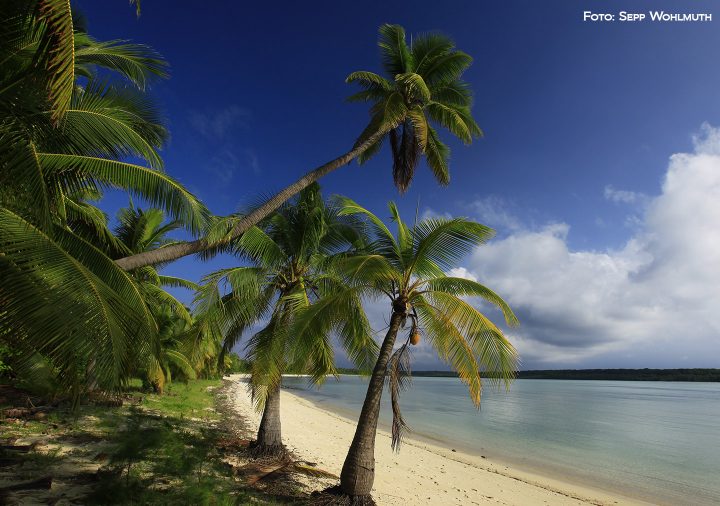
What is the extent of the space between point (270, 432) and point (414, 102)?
31.8ft

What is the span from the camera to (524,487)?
12141 mm

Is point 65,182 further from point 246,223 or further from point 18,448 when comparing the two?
point 18,448

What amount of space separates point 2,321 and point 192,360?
681cm

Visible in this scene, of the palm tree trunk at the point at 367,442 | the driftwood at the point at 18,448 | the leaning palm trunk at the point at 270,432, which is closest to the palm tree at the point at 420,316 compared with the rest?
the palm tree trunk at the point at 367,442

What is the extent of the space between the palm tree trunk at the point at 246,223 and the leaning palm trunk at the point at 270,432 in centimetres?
518

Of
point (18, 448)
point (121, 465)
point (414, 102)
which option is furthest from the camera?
point (414, 102)

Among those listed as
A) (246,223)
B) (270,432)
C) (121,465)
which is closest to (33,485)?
(121,465)

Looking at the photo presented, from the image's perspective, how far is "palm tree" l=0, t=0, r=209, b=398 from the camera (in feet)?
12.3

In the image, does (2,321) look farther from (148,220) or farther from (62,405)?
(148,220)

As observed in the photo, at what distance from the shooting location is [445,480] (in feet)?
37.8

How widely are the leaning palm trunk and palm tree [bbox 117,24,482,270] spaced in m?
6.65

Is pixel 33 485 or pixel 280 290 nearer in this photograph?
pixel 33 485

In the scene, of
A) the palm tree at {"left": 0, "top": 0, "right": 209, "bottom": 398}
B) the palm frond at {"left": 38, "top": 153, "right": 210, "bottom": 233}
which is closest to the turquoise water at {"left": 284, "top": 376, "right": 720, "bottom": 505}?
the palm frond at {"left": 38, "top": 153, "right": 210, "bottom": 233}

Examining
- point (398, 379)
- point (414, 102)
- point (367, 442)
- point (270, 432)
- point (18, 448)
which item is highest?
point (414, 102)
